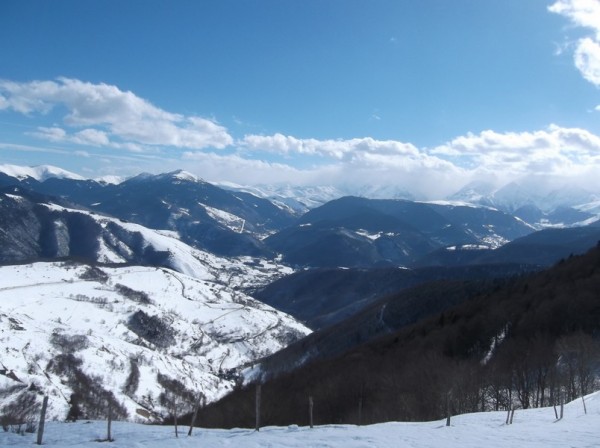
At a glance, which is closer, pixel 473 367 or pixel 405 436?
pixel 405 436

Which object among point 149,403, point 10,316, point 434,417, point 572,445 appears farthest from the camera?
point 10,316

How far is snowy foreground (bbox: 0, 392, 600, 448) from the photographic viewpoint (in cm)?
2191

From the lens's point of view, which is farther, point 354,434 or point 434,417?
point 434,417

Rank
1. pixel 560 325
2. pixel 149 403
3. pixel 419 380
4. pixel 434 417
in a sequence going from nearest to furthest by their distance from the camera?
pixel 434 417
pixel 419 380
pixel 560 325
pixel 149 403

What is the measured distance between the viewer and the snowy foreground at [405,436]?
21906 mm

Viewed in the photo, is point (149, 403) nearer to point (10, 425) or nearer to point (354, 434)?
point (10, 425)

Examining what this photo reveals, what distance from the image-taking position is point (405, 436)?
24.0 meters

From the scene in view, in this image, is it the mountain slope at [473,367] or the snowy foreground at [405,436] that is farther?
the mountain slope at [473,367]

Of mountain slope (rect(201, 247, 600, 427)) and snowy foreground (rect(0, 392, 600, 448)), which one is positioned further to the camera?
mountain slope (rect(201, 247, 600, 427))

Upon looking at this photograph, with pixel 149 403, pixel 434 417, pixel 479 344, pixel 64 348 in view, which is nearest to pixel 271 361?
pixel 149 403

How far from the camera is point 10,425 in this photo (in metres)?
33.2

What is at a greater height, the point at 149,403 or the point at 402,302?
the point at 402,302

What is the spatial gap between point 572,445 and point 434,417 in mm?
24719

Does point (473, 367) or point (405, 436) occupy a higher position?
point (405, 436)
